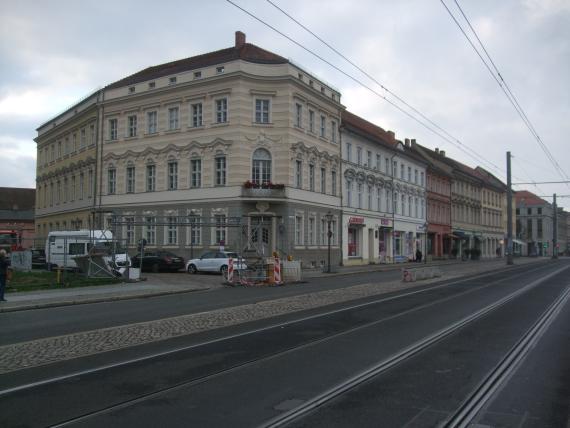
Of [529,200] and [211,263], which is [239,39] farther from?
[529,200]

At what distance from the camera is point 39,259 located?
37.8 m

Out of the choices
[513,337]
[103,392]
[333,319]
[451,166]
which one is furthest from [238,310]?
[451,166]

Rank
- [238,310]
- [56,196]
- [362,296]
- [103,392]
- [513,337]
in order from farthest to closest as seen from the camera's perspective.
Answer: [56,196] < [362,296] < [238,310] < [513,337] < [103,392]

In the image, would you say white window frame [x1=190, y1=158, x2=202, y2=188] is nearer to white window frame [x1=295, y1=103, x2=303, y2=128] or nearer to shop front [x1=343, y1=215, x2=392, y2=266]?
white window frame [x1=295, y1=103, x2=303, y2=128]

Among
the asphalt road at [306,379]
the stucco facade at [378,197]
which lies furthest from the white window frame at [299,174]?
the asphalt road at [306,379]

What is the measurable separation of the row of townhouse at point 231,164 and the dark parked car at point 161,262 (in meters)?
2.04

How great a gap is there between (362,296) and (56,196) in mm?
42691

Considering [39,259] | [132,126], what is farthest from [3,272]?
[132,126]

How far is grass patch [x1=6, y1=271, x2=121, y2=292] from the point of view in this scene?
20.6 metres

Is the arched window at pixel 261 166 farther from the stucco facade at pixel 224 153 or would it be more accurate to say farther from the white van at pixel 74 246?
the white van at pixel 74 246

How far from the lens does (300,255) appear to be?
121 ft

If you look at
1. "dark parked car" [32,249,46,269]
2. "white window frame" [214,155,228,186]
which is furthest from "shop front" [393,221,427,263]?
"dark parked car" [32,249,46,269]

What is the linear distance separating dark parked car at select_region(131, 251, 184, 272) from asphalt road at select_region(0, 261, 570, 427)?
21.1 metres

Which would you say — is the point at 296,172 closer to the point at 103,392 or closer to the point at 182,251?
the point at 182,251
